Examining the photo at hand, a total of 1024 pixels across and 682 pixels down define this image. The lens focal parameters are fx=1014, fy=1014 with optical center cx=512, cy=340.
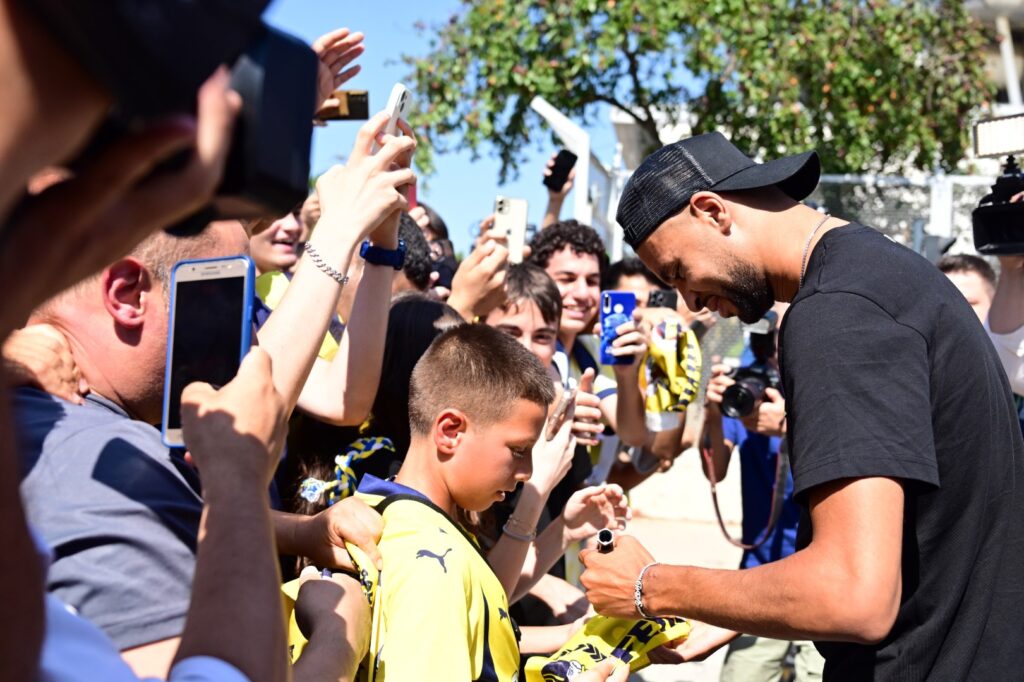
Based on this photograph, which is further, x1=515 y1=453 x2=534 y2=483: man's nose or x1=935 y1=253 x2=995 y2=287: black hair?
x1=935 y1=253 x2=995 y2=287: black hair

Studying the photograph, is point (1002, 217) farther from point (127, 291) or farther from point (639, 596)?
point (127, 291)

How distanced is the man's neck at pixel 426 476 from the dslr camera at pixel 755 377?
2280 millimetres

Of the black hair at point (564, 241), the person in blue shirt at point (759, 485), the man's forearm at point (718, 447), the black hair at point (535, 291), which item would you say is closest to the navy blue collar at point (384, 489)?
the black hair at point (535, 291)

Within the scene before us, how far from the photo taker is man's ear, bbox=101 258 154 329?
168 centimetres

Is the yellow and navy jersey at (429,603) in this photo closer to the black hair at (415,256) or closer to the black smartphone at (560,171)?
the black hair at (415,256)

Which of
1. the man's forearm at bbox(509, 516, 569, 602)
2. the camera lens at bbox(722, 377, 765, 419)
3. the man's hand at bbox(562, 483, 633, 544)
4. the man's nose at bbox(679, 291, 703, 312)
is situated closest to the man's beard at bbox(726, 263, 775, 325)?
the man's nose at bbox(679, 291, 703, 312)

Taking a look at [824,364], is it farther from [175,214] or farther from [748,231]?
[175,214]

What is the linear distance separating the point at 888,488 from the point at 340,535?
1096mm

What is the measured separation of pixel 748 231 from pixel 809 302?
382mm

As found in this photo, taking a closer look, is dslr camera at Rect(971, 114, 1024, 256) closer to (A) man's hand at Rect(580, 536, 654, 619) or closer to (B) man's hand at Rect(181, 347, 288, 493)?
(A) man's hand at Rect(580, 536, 654, 619)

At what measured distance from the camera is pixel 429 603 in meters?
2.16

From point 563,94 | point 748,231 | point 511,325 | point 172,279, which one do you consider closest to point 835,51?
point 563,94

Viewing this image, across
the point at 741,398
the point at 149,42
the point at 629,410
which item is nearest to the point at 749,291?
the point at 149,42

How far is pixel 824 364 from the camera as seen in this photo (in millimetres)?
2059
